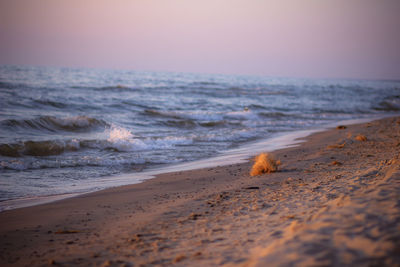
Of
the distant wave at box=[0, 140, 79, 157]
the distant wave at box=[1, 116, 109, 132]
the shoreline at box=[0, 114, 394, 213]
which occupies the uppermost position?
the distant wave at box=[1, 116, 109, 132]

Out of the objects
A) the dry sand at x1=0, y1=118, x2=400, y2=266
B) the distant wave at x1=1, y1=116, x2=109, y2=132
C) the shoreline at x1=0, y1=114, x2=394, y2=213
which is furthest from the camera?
the distant wave at x1=1, y1=116, x2=109, y2=132

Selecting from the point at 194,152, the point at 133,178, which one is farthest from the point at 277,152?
the point at 133,178

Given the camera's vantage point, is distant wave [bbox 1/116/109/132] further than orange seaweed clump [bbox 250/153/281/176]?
Yes

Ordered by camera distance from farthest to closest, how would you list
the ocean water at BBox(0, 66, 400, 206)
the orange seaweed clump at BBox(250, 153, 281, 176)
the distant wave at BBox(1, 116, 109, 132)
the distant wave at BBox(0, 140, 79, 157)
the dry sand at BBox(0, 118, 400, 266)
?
1. the distant wave at BBox(1, 116, 109, 132)
2. the distant wave at BBox(0, 140, 79, 157)
3. the ocean water at BBox(0, 66, 400, 206)
4. the orange seaweed clump at BBox(250, 153, 281, 176)
5. the dry sand at BBox(0, 118, 400, 266)

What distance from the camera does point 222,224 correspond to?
3992mm

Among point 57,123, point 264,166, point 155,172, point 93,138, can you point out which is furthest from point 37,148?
point 264,166

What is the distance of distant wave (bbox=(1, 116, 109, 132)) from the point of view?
12914 millimetres

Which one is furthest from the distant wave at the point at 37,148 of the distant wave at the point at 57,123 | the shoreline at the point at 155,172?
the distant wave at the point at 57,123

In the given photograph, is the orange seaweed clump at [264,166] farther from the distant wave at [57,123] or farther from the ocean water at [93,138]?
the distant wave at [57,123]

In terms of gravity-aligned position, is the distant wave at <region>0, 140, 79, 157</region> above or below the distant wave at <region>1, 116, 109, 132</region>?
below

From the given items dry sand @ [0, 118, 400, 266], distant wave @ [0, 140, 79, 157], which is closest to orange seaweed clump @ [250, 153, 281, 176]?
dry sand @ [0, 118, 400, 266]

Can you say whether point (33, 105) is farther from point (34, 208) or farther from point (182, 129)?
point (34, 208)

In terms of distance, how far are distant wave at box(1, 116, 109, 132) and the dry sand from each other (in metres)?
8.85

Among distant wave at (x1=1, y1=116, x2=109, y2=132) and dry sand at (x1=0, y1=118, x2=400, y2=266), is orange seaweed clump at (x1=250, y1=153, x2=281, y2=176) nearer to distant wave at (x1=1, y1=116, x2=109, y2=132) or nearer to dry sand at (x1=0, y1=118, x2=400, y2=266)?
dry sand at (x1=0, y1=118, x2=400, y2=266)
